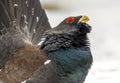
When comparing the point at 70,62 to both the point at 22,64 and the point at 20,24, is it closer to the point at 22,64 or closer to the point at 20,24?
the point at 22,64

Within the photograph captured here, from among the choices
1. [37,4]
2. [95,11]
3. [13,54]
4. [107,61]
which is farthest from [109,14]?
[13,54]

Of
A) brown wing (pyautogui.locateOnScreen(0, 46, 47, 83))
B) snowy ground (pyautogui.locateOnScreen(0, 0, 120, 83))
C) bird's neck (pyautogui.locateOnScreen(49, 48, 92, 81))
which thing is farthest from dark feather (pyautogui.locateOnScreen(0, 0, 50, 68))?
snowy ground (pyautogui.locateOnScreen(0, 0, 120, 83))

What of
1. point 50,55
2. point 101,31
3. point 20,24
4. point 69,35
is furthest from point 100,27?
point 50,55

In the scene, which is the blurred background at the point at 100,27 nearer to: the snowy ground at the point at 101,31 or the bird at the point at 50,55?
the snowy ground at the point at 101,31

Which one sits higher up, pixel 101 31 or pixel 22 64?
pixel 22 64

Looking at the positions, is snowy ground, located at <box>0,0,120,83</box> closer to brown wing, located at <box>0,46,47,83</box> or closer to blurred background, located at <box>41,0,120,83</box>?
blurred background, located at <box>41,0,120,83</box>

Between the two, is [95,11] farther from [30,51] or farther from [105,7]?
[30,51]
